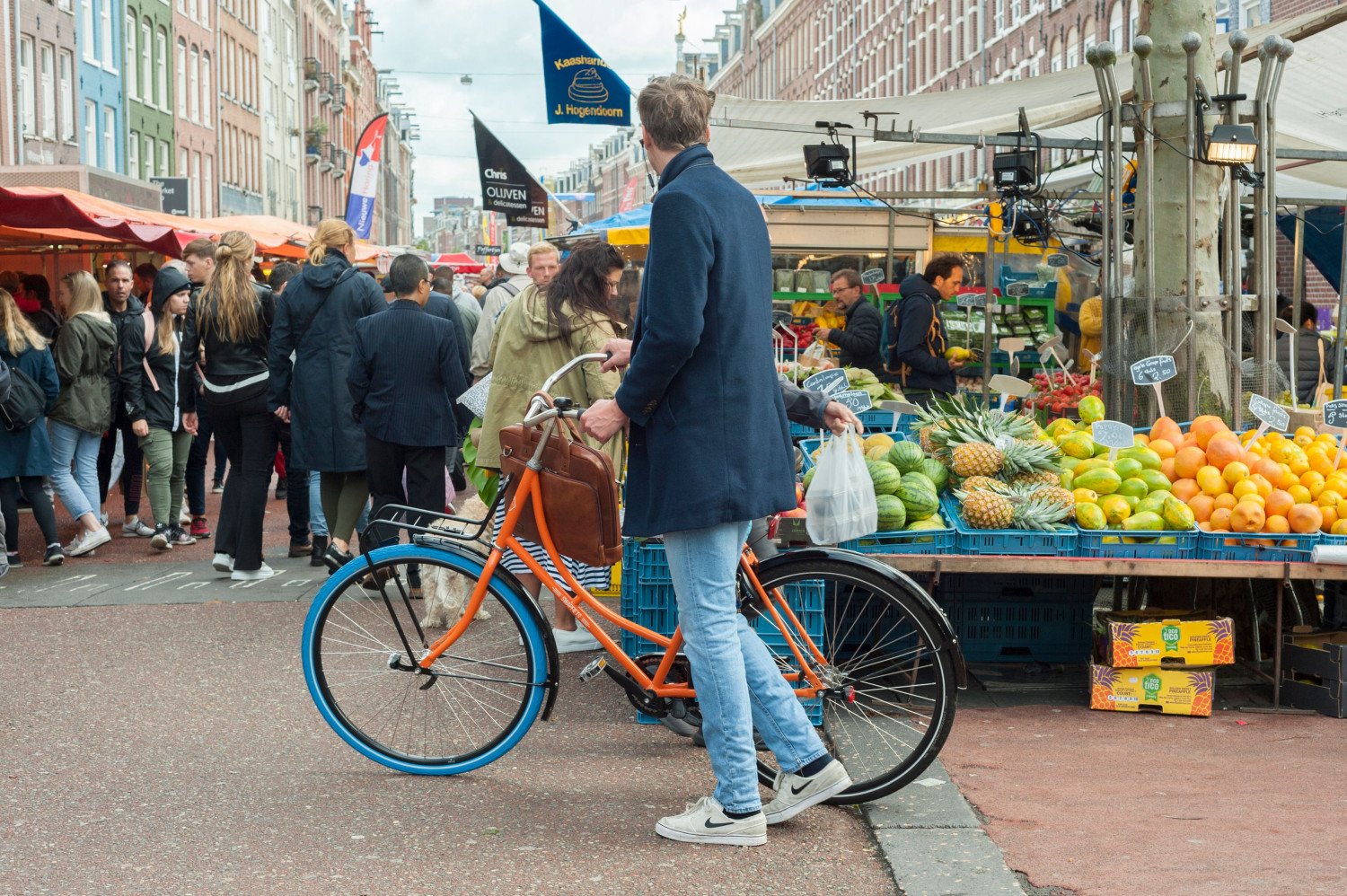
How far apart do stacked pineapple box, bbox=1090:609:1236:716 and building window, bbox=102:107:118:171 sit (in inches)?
1440

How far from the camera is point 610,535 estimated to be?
4.41 meters

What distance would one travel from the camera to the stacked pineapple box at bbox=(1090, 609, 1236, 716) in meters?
5.59

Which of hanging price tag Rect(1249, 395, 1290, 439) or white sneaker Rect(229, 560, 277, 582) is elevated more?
hanging price tag Rect(1249, 395, 1290, 439)

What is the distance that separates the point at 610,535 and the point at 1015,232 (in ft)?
36.3

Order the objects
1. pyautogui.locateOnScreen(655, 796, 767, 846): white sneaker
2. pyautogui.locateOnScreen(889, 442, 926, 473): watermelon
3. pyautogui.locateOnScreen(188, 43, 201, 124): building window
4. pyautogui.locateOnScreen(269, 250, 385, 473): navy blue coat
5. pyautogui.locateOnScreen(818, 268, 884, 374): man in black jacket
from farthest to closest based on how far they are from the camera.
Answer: pyautogui.locateOnScreen(188, 43, 201, 124): building window < pyautogui.locateOnScreen(818, 268, 884, 374): man in black jacket < pyautogui.locateOnScreen(269, 250, 385, 473): navy blue coat < pyautogui.locateOnScreen(889, 442, 926, 473): watermelon < pyautogui.locateOnScreen(655, 796, 767, 846): white sneaker

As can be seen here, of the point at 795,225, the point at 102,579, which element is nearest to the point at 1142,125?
the point at 102,579

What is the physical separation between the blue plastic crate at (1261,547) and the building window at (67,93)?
32889 mm

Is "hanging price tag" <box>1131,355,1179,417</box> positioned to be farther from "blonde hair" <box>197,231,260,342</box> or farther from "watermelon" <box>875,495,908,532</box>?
"blonde hair" <box>197,231,260,342</box>

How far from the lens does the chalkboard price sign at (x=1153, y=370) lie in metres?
6.65

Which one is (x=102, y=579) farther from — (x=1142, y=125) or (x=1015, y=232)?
(x=1015, y=232)

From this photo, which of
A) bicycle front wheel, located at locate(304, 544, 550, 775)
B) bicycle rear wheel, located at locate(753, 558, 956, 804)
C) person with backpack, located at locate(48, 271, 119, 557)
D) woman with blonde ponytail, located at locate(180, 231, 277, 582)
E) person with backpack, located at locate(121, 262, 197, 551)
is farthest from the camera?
person with backpack, located at locate(121, 262, 197, 551)

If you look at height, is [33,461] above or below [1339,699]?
above

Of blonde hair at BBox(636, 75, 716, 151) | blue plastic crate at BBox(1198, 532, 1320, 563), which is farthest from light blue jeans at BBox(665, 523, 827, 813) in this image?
blue plastic crate at BBox(1198, 532, 1320, 563)

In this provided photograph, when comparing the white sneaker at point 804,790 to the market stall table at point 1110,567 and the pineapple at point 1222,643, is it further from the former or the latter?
the pineapple at point 1222,643
